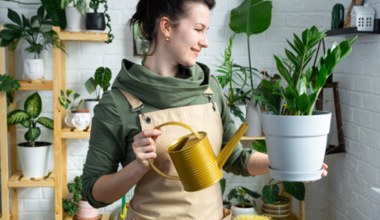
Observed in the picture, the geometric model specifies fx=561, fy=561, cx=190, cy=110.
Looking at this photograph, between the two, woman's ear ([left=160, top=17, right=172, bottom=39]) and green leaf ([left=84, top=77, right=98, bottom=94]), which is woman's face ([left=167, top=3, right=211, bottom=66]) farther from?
green leaf ([left=84, top=77, right=98, bottom=94])

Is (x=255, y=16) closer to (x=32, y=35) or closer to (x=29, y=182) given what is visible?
(x=32, y=35)

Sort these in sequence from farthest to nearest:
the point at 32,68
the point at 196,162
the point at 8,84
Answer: the point at 32,68, the point at 8,84, the point at 196,162

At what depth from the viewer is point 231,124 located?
5.61 ft

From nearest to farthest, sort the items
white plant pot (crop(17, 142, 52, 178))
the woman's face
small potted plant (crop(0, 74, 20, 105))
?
the woman's face < small potted plant (crop(0, 74, 20, 105)) < white plant pot (crop(17, 142, 52, 178))

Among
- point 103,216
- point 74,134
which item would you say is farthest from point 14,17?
point 103,216

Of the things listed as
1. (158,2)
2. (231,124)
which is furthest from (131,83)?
(231,124)

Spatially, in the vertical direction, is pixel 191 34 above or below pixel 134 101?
above

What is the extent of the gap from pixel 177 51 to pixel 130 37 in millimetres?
1866

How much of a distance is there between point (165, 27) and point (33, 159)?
191cm

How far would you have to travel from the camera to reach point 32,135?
3.22 meters

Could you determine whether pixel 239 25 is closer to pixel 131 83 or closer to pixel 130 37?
pixel 130 37

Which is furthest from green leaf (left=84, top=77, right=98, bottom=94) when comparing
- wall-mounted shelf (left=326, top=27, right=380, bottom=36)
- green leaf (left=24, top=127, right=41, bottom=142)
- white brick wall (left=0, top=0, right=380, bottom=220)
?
wall-mounted shelf (left=326, top=27, right=380, bottom=36)

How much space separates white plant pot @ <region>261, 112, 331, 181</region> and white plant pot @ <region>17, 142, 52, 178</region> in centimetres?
215

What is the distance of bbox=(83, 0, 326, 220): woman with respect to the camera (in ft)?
4.98
